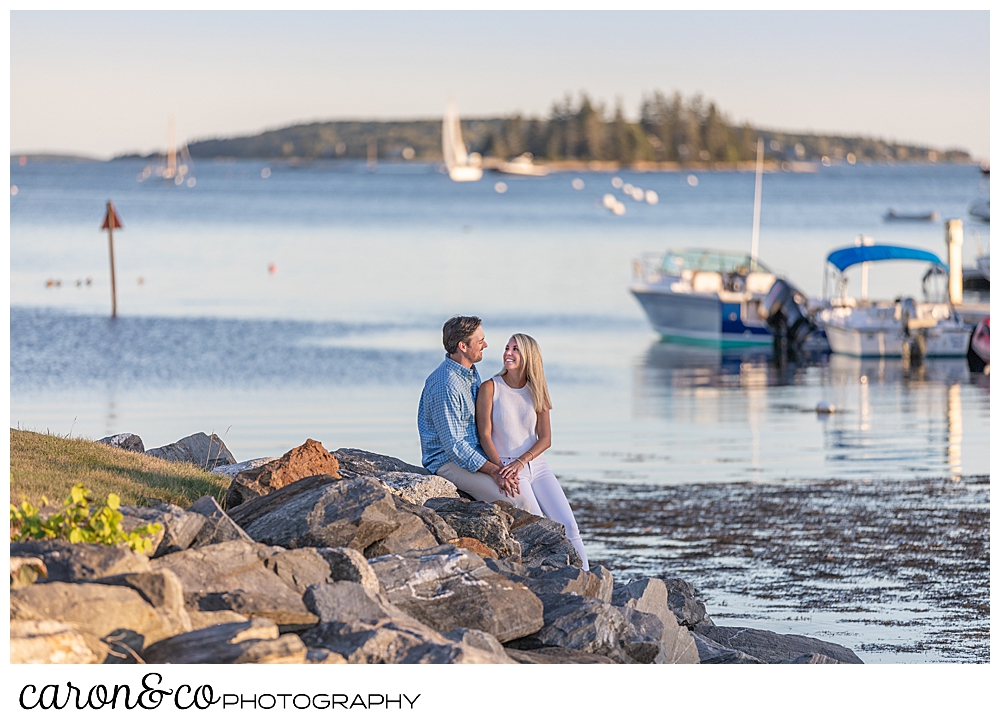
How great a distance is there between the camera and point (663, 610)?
A: 7414 millimetres

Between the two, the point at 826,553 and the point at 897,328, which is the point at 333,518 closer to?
the point at 826,553

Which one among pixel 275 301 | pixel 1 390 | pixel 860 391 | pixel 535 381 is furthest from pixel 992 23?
pixel 275 301

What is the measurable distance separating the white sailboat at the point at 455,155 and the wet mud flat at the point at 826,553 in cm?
12160

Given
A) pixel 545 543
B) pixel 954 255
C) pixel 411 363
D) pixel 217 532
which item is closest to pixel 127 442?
pixel 545 543

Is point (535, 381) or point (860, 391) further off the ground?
point (535, 381)

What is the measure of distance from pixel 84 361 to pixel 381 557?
751 inches

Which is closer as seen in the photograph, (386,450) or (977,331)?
(386,450)

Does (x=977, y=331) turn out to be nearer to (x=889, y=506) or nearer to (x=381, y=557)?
(x=889, y=506)

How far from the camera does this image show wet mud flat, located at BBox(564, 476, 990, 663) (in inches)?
357

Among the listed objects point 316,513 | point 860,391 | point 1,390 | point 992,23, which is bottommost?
point 860,391

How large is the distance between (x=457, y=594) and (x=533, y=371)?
2.25 m

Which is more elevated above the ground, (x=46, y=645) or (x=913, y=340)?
Result: (x=46, y=645)

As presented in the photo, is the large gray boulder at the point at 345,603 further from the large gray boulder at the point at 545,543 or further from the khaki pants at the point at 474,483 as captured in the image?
the khaki pants at the point at 474,483

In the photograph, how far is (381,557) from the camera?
6453mm
